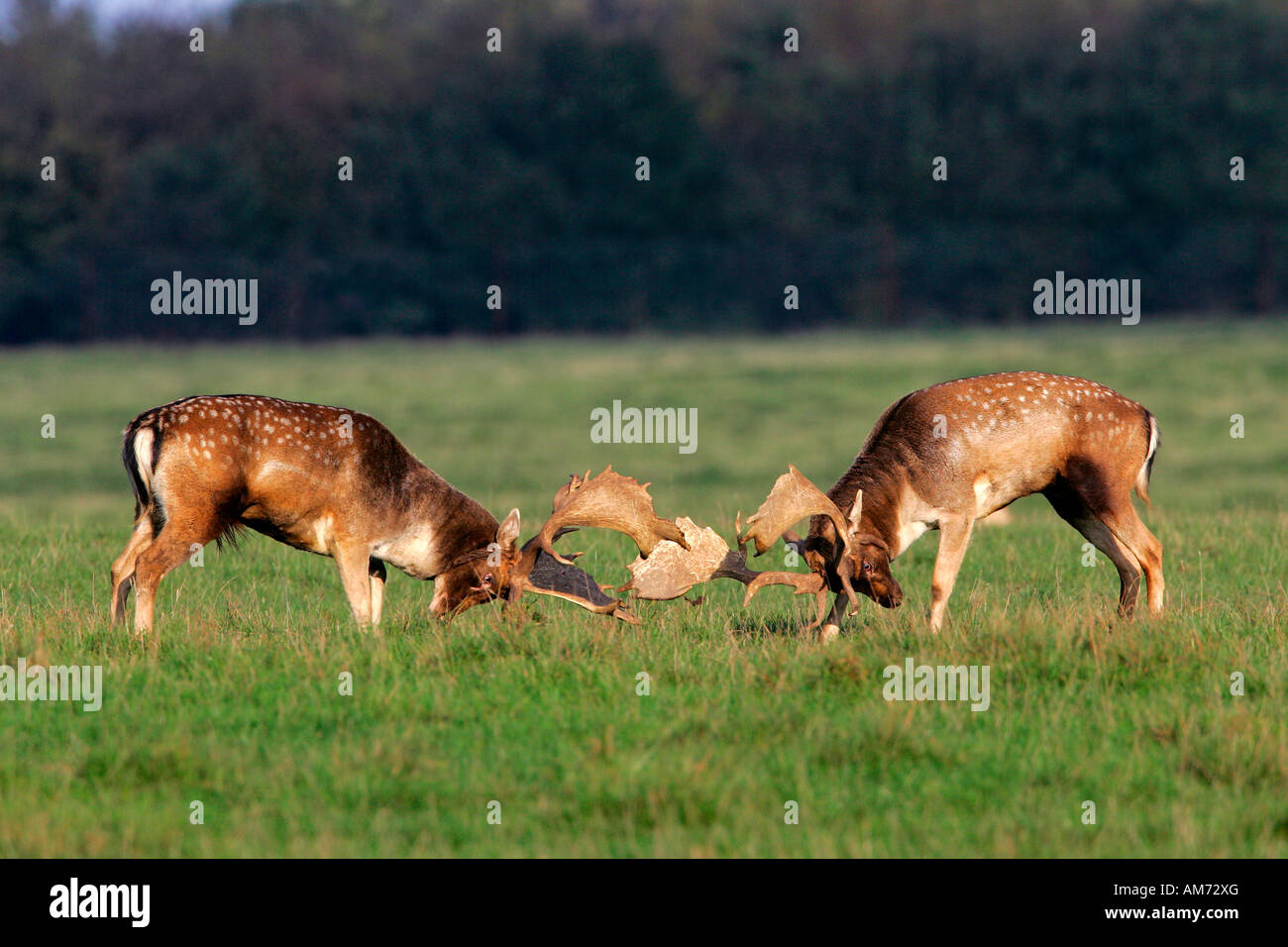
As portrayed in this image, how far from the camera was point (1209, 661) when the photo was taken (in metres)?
9.52

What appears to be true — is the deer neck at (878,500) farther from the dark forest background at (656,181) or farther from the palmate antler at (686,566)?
the dark forest background at (656,181)

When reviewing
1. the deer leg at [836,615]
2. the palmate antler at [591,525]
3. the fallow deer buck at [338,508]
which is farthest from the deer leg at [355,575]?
the deer leg at [836,615]

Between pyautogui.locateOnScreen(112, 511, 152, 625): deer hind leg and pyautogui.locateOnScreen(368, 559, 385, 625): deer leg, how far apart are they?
1.48m

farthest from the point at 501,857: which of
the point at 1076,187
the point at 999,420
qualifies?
the point at 1076,187

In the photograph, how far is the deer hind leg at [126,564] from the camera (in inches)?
425

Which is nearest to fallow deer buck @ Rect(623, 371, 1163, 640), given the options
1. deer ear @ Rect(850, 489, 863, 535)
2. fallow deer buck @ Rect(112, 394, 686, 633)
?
deer ear @ Rect(850, 489, 863, 535)

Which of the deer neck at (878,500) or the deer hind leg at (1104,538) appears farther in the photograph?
the deer hind leg at (1104,538)

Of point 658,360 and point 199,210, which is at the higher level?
point 199,210

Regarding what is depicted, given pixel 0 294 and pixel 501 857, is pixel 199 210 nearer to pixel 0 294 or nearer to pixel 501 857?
pixel 0 294

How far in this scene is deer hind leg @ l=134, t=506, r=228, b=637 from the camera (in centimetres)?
1058

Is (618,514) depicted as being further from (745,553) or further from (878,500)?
(878,500)

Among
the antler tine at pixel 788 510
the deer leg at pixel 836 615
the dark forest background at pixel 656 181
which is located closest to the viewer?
the deer leg at pixel 836 615

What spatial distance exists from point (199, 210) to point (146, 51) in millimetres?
21648

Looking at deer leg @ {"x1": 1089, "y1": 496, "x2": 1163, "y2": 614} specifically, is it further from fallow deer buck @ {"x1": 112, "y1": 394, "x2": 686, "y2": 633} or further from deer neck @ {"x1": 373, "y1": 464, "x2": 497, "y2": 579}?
deer neck @ {"x1": 373, "y1": 464, "x2": 497, "y2": 579}
